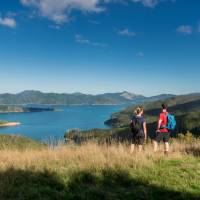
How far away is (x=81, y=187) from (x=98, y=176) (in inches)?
25.3

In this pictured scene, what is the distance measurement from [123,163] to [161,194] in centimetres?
181

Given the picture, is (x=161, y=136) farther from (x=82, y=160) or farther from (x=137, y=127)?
(x=82, y=160)

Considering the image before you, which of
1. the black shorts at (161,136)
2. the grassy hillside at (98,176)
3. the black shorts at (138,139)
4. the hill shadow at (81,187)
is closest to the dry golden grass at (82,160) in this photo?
the grassy hillside at (98,176)

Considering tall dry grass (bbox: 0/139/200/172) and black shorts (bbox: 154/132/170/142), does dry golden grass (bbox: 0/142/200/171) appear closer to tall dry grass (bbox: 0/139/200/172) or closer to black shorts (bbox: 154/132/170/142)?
tall dry grass (bbox: 0/139/200/172)

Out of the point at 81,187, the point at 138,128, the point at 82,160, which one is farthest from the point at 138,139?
the point at 81,187

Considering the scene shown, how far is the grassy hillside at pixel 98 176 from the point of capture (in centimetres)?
490

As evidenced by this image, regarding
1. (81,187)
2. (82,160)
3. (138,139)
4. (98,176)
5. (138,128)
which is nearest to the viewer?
(81,187)

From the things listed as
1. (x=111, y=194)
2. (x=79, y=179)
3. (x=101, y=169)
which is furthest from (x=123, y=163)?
(x=111, y=194)

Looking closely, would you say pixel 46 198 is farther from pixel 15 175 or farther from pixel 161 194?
pixel 161 194

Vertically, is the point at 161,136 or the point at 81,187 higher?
the point at 161,136

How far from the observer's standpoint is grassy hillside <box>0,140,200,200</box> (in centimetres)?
490

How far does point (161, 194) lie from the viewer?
4910 millimetres

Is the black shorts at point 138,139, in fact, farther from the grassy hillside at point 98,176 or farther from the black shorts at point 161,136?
the grassy hillside at point 98,176

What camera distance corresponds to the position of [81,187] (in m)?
5.35
